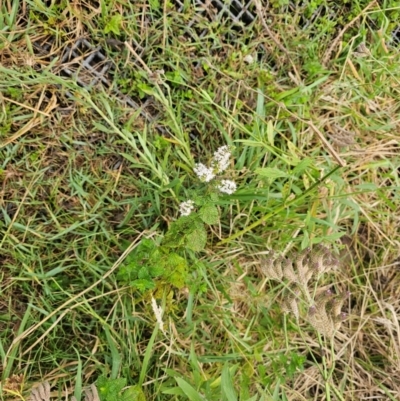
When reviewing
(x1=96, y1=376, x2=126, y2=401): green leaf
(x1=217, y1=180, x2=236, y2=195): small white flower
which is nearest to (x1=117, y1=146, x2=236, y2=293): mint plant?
(x1=217, y1=180, x2=236, y2=195): small white flower

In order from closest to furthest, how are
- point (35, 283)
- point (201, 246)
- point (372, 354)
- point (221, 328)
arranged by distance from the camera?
point (201, 246)
point (35, 283)
point (221, 328)
point (372, 354)

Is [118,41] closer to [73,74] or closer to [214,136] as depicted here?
[73,74]

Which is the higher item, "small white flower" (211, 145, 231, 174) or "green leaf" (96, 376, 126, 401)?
"small white flower" (211, 145, 231, 174)

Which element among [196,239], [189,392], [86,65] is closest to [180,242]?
[196,239]

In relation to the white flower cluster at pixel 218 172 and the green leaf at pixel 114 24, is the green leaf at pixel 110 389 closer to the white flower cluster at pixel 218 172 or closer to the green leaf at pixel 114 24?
the white flower cluster at pixel 218 172

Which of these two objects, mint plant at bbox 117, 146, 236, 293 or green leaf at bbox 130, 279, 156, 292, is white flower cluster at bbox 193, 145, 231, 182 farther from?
green leaf at bbox 130, 279, 156, 292

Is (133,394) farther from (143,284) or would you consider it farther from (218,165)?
(218,165)

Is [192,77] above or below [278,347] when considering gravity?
above

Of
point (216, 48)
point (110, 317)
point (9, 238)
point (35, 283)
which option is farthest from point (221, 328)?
point (216, 48)
